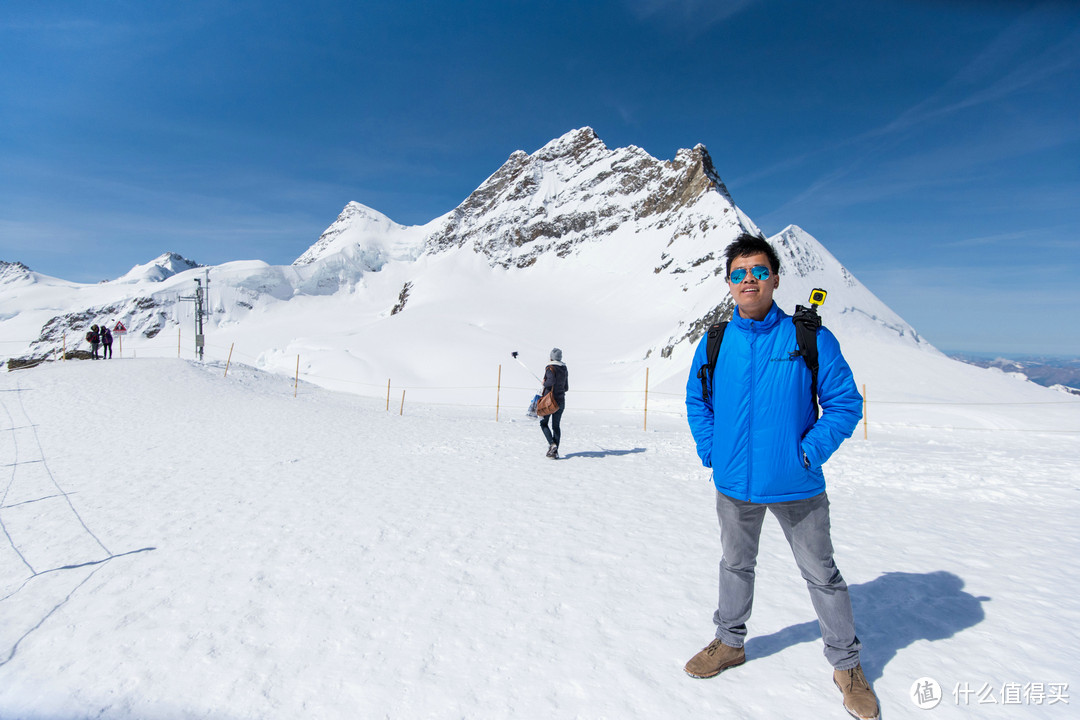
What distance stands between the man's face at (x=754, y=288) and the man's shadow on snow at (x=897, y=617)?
6.92ft

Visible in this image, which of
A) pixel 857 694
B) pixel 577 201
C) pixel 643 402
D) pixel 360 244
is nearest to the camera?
pixel 857 694

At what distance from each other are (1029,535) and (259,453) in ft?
36.2

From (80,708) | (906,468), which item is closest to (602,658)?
(80,708)

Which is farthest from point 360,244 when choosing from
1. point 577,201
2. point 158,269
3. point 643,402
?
point 643,402

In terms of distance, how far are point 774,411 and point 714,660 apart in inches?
58.7

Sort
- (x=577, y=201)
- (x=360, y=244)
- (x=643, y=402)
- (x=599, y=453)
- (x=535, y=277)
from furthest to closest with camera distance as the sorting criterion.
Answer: (x=360, y=244) < (x=577, y=201) < (x=535, y=277) < (x=643, y=402) < (x=599, y=453)

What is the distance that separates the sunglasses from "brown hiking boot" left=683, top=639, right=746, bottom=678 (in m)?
2.10

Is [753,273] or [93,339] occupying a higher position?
[753,273]

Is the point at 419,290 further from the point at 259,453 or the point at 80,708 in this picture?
the point at 80,708

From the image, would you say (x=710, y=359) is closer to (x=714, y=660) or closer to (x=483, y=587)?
(x=714, y=660)

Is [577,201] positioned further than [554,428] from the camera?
Yes

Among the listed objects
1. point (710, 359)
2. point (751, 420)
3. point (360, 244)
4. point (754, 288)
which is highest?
point (360, 244)

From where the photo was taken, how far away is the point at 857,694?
8.02 ft

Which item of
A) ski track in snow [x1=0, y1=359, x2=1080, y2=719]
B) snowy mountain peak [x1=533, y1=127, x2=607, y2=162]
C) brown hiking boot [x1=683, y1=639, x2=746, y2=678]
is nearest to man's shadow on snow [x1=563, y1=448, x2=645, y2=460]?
ski track in snow [x1=0, y1=359, x2=1080, y2=719]
